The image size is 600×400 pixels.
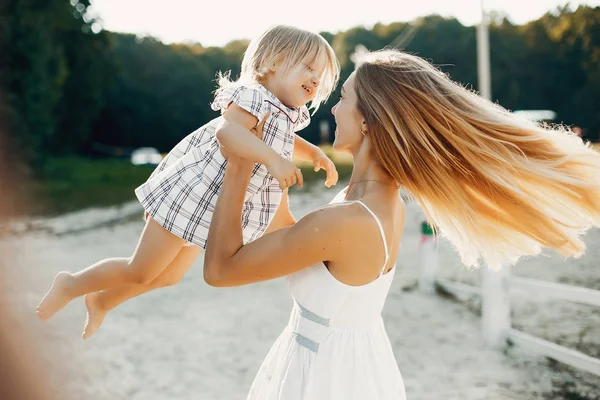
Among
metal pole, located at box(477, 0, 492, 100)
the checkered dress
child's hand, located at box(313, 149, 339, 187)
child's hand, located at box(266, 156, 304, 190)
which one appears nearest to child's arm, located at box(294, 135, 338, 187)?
child's hand, located at box(313, 149, 339, 187)

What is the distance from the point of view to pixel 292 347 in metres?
1.85

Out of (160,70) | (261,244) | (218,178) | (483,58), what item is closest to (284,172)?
(261,244)

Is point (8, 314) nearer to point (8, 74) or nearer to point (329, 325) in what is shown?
point (329, 325)

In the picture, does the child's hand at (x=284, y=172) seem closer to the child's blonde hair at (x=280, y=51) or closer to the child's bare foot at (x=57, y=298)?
the child's blonde hair at (x=280, y=51)

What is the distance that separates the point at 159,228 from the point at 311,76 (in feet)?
2.41

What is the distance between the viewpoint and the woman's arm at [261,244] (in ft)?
5.56

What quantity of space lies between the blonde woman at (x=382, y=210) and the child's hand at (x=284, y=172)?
0.10 m

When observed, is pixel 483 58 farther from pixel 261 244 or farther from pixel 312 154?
pixel 261 244

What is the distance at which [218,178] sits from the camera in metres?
2.31

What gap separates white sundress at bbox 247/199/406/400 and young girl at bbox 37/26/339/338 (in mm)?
531

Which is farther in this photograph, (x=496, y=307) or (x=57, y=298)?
(x=496, y=307)

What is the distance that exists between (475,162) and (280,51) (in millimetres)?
810

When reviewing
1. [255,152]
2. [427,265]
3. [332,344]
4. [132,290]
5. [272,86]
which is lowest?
[332,344]

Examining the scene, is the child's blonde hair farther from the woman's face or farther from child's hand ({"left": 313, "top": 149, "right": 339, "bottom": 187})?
the woman's face
